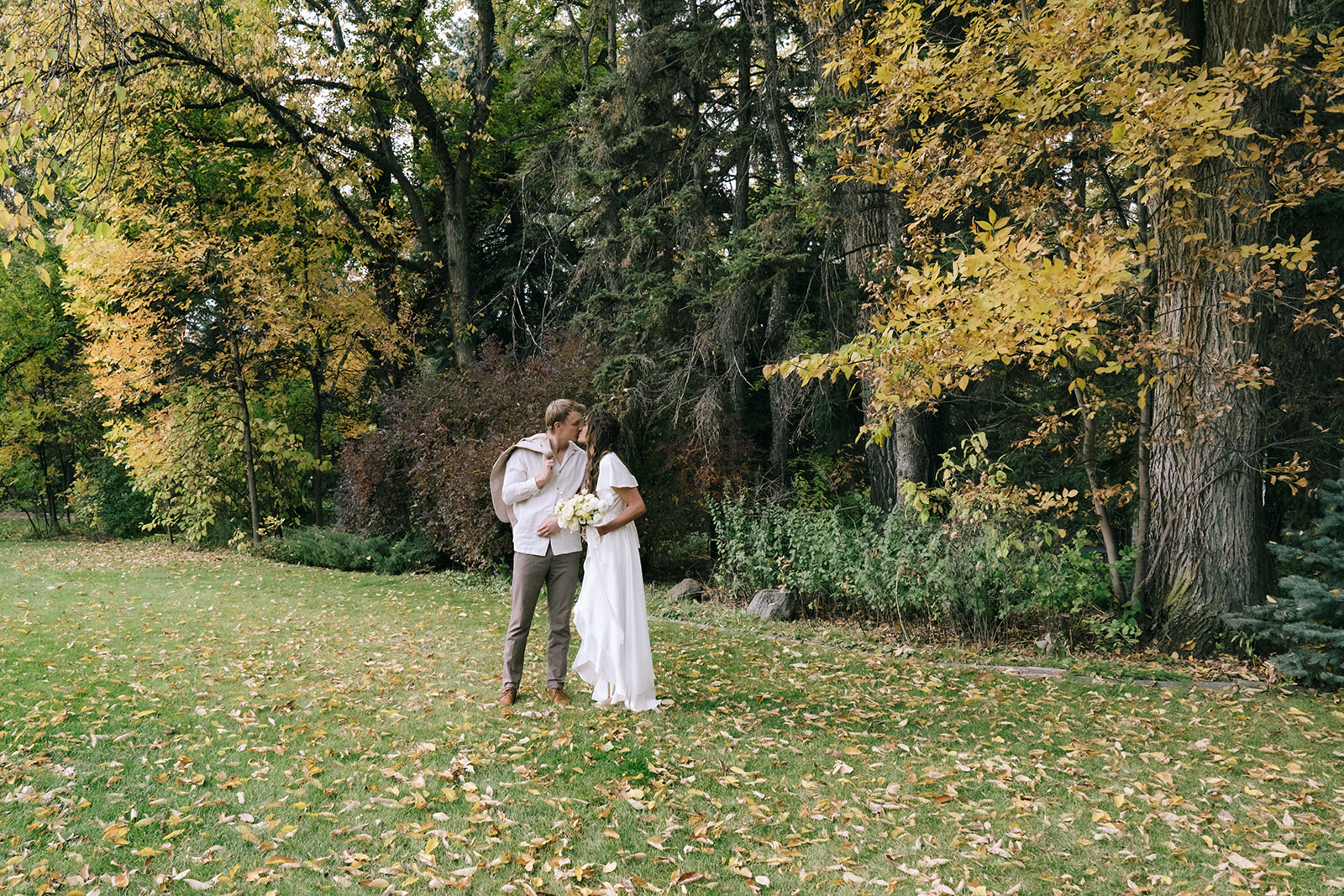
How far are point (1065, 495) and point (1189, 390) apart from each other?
4.30ft

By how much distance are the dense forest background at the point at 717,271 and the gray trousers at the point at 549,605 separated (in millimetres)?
2050

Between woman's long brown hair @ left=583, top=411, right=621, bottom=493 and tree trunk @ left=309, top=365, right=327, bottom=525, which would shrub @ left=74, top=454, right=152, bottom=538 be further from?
woman's long brown hair @ left=583, top=411, right=621, bottom=493

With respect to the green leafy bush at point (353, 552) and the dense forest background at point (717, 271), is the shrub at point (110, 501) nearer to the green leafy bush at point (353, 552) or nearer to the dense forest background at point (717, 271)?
the dense forest background at point (717, 271)

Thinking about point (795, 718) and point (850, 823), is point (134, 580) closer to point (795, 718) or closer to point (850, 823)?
point (795, 718)

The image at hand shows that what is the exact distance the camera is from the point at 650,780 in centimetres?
428

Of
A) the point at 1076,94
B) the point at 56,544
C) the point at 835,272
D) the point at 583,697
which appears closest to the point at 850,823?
the point at 583,697

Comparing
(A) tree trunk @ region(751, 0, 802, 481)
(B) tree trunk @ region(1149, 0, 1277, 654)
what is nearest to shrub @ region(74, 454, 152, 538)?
(A) tree trunk @ region(751, 0, 802, 481)

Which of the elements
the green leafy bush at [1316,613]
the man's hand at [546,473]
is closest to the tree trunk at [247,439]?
the man's hand at [546,473]

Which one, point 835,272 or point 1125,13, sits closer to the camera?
point 1125,13

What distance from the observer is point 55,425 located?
2109cm

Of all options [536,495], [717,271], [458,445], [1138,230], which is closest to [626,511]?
[536,495]

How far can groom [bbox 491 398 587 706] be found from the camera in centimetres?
553

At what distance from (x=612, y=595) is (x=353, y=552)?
9474mm

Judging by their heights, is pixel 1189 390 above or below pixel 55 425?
below
